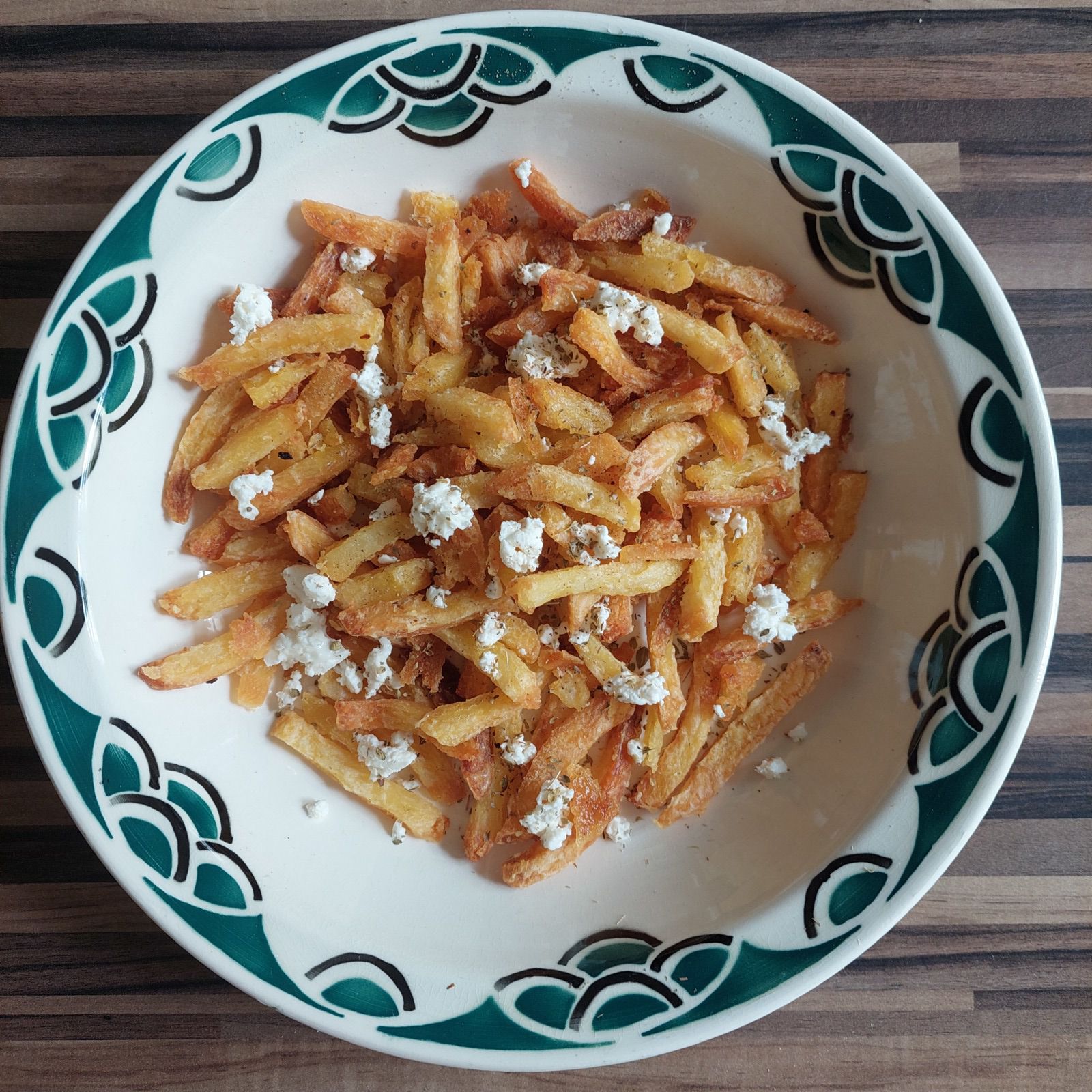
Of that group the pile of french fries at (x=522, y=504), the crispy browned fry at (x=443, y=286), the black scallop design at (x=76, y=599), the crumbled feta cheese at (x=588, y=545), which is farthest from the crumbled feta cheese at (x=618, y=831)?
the black scallop design at (x=76, y=599)

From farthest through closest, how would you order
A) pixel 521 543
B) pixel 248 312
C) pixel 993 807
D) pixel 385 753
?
pixel 993 807 < pixel 385 753 < pixel 248 312 < pixel 521 543

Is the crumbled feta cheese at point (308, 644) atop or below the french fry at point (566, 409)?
below

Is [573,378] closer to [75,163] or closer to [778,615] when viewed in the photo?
[778,615]

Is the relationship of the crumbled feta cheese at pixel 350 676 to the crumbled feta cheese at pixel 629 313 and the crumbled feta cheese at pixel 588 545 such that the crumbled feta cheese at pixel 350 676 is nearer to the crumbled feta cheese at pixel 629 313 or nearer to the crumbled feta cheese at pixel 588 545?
the crumbled feta cheese at pixel 588 545

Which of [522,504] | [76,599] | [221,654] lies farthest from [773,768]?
[76,599]

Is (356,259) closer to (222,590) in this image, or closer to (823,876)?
(222,590)
